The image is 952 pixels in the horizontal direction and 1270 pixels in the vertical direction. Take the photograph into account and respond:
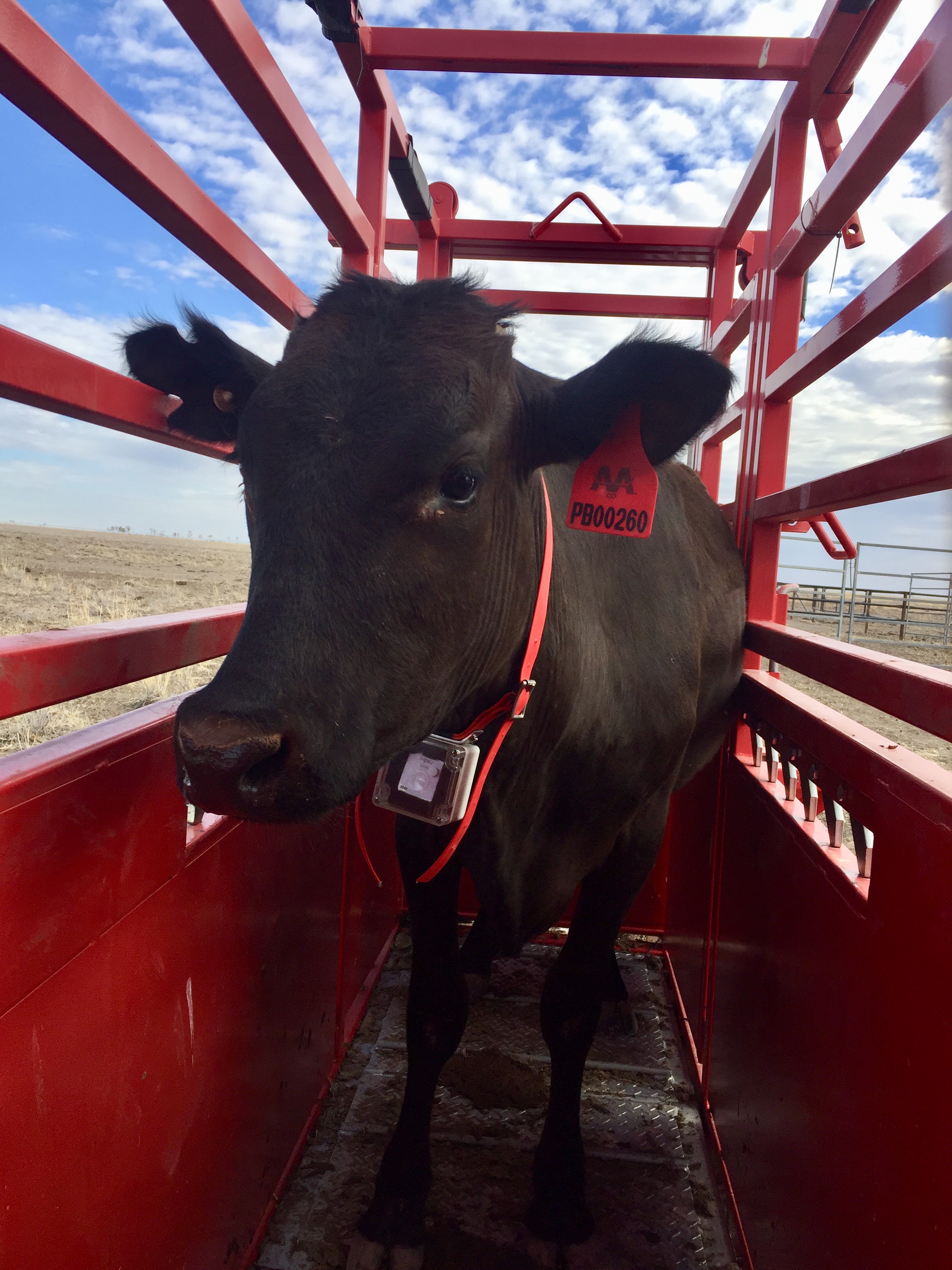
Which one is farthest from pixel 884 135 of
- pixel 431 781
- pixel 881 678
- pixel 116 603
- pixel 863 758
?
pixel 116 603

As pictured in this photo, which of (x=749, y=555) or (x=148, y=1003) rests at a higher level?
(x=749, y=555)

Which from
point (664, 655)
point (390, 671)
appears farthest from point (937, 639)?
point (390, 671)

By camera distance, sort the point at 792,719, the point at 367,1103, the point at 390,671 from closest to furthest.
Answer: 1. the point at 390,671
2. the point at 792,719
3. the point at 367,1103

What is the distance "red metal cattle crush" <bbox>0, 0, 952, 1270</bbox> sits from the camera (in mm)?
1098

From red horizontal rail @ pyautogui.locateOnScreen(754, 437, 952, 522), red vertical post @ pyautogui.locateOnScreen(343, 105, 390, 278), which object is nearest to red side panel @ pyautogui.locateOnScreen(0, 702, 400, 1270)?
red horizontal rail @ pyautogui.locateOnScreen(754, 437, 952, 522)

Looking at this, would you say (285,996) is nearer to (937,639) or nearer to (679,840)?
(679,840)

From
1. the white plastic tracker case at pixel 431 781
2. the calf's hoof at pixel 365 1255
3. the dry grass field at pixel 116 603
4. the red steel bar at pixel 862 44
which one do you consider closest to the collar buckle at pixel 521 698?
the white plastic tracker case at pixel 431 781

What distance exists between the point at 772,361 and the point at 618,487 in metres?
1.24

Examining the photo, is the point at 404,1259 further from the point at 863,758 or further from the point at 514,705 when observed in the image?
the point at 863,758

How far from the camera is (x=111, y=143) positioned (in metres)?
1.19

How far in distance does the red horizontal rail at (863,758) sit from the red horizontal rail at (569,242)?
236 cm

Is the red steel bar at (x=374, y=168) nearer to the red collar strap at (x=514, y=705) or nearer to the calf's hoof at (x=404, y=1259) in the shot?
the red collar strap at (x=514, y=705)

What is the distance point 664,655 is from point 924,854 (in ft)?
3.81

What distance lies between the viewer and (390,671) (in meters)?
1.32
